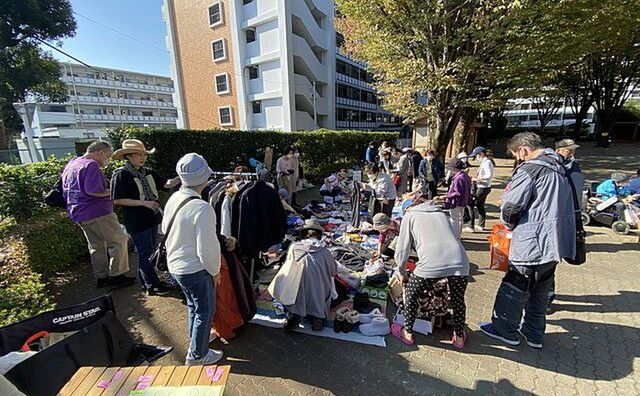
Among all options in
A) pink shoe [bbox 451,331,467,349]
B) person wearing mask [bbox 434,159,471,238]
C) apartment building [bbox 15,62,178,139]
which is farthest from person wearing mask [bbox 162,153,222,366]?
apartment building [bbox 15,62,178,139]

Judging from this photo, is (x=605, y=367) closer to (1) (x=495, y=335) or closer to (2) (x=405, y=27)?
(1) (x=495, y=335)

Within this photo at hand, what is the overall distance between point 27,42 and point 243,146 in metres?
18.4

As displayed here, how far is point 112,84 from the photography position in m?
50.7

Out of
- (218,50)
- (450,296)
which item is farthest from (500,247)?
(218,50)

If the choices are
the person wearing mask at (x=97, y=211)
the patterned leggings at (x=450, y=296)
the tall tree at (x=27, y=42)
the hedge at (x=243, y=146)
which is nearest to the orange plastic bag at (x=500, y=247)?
the patterned leggings at (x=450, y=296)

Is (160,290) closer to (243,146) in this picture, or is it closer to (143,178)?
(143,178)

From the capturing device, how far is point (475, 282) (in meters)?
4.34

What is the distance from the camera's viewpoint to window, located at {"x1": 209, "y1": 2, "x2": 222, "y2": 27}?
70.8ft

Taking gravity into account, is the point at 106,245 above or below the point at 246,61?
below

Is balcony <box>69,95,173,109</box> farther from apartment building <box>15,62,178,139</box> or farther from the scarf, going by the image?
the scarf

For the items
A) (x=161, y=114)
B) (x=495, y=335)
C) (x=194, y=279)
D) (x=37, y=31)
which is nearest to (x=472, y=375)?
(x=495, y=335)

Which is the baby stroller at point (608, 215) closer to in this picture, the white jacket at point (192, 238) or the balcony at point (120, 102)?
the white jacket at point (192, 238)

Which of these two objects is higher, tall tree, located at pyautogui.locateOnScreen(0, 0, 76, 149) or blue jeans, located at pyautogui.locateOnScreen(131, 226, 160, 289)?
tall tree, located at pyautogui.locateOnScreen(0, 0, 76, 149)

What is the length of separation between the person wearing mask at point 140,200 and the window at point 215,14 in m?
22.8
